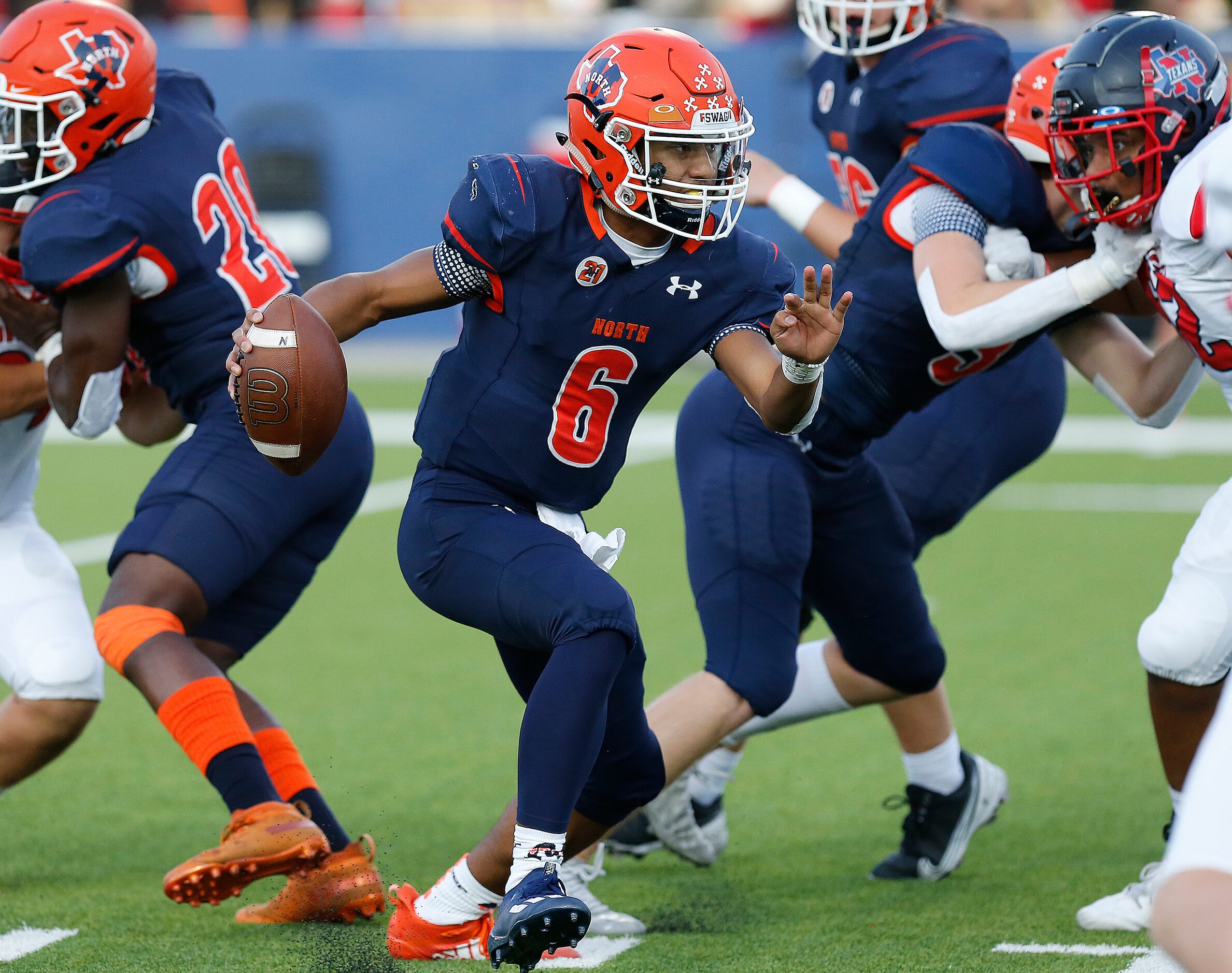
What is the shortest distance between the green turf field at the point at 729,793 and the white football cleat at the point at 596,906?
3.3 inches

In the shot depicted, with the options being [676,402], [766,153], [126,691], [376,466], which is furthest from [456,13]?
[126,691]

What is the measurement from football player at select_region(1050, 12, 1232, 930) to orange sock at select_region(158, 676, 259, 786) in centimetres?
165

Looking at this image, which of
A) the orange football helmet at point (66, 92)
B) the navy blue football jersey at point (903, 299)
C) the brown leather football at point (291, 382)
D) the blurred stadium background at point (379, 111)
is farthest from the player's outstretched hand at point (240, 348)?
the blurred stadium background at point (379, 111)

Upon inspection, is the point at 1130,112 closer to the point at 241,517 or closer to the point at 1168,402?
the point at 1168,402

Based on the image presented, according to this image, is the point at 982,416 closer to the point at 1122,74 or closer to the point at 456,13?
the point at 1122,74

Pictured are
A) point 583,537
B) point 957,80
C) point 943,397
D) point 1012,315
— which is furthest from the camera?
point 943,397

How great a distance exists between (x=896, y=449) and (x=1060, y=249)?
0.73 metres

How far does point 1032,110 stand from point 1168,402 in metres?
0.64

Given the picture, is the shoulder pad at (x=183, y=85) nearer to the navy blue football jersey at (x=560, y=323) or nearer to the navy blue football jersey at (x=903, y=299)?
the navy blue football jersey at (x=560, y=323)

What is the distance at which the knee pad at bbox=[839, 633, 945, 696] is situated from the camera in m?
3.50

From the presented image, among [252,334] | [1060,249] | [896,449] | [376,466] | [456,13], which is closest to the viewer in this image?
[252,334]

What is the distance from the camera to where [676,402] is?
1070 centimetres

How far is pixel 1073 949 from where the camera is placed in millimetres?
2980

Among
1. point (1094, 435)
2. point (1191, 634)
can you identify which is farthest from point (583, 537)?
point (1094, 435)
